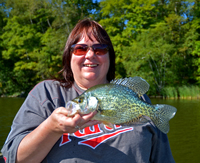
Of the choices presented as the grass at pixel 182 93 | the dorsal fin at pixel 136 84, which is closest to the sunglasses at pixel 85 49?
the dorsal fin at pixel 136 84

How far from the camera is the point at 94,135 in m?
1.70

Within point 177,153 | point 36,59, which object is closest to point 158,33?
point 36,59

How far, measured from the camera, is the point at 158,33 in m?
23.5

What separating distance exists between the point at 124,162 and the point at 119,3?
90.7ft

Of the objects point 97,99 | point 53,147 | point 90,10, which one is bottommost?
point 53,147

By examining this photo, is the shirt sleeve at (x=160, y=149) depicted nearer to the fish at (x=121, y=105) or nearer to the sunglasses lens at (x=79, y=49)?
the fish at (x=121, y=105)

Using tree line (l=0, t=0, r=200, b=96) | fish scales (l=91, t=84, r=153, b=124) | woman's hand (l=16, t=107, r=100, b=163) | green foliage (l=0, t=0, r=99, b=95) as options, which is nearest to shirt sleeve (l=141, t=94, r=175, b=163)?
fish scales (l=91, t=84, r=153, b=124)

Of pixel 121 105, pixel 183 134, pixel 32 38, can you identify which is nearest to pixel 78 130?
pixel 121 105

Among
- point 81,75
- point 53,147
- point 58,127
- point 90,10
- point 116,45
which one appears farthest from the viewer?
point 90,10

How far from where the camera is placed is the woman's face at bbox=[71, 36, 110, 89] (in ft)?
5.76

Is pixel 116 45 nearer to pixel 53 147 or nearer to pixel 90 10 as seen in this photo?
pixel 90 10

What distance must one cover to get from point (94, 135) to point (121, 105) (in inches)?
14.1

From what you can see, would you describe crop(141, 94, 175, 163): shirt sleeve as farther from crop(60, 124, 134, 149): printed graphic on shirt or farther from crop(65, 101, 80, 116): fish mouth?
crop(65, 101, 80, 116): fish mouth

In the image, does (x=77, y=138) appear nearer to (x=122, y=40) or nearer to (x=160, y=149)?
(x=160, y=149)
